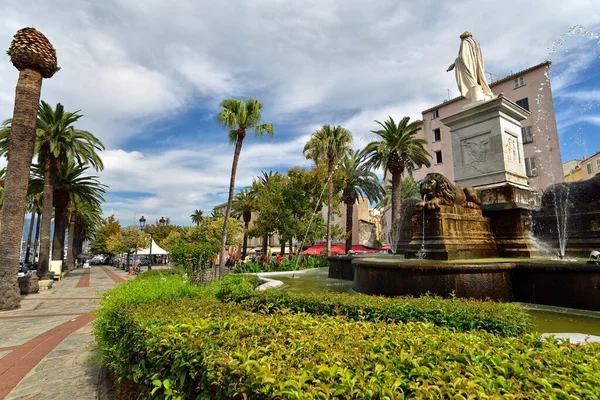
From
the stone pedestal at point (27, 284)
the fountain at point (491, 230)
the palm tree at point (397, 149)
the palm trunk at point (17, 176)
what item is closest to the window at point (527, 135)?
the palm tree at point (397, 149)

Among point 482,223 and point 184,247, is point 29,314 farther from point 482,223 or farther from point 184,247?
point 482,223

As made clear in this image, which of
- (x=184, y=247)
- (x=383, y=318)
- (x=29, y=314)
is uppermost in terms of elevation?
(x=184, y=247)

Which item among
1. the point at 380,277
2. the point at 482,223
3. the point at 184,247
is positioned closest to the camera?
the point at 380,277

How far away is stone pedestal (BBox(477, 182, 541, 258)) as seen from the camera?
902 cm

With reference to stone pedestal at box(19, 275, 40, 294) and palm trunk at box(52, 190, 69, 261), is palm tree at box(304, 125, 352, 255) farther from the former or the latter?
palm trunk at box(52, 190, 69, 261)

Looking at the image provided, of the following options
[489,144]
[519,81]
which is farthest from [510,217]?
[519,81]

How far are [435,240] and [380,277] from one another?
185 centimetres

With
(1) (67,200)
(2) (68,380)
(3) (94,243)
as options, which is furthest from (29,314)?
(3) (94,243)

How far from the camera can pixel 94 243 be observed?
7569 cm

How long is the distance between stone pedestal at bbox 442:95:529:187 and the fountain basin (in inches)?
160

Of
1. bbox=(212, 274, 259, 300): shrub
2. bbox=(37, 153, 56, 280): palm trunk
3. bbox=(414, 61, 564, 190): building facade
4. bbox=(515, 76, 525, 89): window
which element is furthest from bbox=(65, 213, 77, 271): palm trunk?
bbox=(515, 76, 525, 89): window

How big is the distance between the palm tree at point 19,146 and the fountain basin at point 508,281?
594 inches

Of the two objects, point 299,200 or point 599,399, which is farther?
point 299,200

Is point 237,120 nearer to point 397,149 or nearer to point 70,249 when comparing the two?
point 397,149
